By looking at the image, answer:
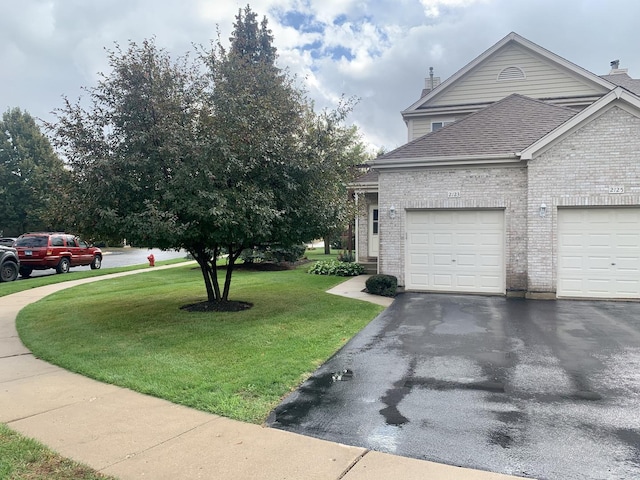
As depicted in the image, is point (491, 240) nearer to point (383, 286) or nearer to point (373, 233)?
point (383, 286)

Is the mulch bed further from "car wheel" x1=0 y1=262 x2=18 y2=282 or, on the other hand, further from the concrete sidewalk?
"car wheel" x1=0 y1=262 x2=18 y2=282

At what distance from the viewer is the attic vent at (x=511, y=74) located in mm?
17312

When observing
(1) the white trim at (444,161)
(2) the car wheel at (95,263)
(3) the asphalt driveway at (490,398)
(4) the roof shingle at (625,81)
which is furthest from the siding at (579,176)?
(2) the car wheel at (95,263)

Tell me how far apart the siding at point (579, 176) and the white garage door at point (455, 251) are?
94 cm

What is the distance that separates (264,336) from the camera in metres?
7.55

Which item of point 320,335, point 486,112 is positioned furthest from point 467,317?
point 486,112

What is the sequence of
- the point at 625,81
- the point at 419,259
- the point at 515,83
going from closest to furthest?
the point at 419,259 → the point at 515,83 → the point at 625,81

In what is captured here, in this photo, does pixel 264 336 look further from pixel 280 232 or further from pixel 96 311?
pixel 96 311

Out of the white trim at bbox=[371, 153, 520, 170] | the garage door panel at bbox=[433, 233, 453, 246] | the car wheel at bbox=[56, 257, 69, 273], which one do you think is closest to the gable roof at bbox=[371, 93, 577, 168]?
the white trim at bbox=[371, 153, 520, 170]

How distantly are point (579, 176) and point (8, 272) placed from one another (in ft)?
63.7

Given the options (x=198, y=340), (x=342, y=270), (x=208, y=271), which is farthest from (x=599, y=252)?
(x=198, y=340)

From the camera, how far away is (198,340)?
736 cm

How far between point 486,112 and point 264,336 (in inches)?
427

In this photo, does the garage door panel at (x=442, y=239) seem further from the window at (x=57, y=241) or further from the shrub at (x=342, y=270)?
the window at (x=57, y=241)
